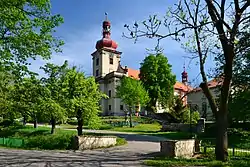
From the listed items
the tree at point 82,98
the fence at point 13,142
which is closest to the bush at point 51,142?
the fence at point 13,142

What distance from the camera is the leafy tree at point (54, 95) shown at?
29.3 m

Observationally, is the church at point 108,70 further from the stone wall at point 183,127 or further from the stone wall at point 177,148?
the stone wall at point 177,148

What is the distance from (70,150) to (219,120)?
391 inches

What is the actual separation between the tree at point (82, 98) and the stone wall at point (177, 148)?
11.0 meters

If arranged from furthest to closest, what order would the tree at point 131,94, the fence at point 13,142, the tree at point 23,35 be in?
the tree at point 131,94, the fence at point 13,142, the tree at point 23,35

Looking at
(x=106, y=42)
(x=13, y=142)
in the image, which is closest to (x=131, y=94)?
(x=13, y=142)

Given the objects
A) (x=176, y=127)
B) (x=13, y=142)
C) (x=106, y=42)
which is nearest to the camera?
(x=13, y=142)

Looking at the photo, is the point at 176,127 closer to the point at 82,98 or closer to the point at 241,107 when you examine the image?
the point at 241,107

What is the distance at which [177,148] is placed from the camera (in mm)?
16062

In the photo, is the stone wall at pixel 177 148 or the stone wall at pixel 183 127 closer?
the stone wall at pixel 177 148

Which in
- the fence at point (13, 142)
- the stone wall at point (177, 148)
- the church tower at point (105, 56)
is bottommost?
the fence at point (13, 142)

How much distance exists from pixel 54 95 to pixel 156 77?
1393 inches

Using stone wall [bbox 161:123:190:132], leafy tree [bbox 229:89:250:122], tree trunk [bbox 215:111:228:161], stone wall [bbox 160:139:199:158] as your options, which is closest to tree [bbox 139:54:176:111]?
stone wall [bbox 161:123:190:132]

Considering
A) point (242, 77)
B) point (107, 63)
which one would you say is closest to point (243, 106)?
point (242, 77)
